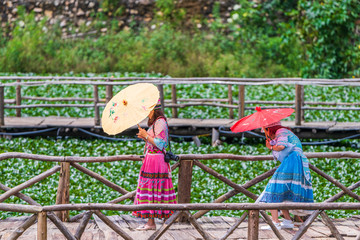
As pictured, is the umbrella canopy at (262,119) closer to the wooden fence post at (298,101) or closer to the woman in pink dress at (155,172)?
the woman in pink dress at (155,172)

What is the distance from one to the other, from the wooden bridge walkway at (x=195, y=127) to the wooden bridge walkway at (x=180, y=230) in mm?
4175

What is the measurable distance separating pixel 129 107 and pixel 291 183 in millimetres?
1440

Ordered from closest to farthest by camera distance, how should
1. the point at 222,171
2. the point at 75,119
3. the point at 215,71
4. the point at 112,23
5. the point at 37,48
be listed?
1. the point at 222,171
2. the point at 75,119
3. the point at 215,71
4. the point at 37,48
5. the point at 112,23

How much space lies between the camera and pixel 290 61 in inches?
599

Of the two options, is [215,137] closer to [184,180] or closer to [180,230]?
[184,180]

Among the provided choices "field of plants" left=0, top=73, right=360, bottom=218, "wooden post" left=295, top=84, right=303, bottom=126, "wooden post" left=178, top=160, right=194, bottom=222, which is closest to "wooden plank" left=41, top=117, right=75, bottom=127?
"field of plants" left=0, top=73, right=360, bottom=218

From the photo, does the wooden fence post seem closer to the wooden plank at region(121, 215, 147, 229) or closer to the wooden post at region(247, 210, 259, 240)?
the wooden plank at region(121, 215, 147, 229)

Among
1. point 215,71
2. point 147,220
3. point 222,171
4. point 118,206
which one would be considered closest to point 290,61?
point 215,71

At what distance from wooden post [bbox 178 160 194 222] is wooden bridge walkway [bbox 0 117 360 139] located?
14.7ft

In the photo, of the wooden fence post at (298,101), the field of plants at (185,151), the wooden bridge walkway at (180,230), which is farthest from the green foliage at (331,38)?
the wooden bridge walkway at (180,230)

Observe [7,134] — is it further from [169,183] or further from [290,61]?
[290,61]

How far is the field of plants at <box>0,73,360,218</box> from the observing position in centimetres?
770

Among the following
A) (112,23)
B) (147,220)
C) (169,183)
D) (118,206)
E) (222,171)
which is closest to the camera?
(118,206)

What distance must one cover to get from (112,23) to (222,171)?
31.1ft
